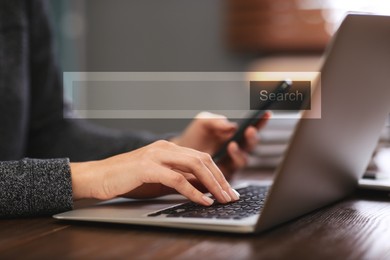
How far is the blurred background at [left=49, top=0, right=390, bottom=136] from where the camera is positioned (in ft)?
10.0

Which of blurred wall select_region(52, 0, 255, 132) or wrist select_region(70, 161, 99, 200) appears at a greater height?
blurred wall select_region(52, 0, 255, 132)

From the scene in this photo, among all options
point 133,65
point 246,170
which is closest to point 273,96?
point 246,170

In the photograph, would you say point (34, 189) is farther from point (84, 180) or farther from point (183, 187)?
point (183, 187)

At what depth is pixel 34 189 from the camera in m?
0.76

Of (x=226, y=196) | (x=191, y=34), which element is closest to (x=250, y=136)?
(x=226, y=196)

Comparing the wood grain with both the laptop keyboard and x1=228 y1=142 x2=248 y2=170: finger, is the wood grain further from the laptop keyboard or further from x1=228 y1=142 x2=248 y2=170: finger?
x1=228 y1=142 x2=248 y2=170: finger

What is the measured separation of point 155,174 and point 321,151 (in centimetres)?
20

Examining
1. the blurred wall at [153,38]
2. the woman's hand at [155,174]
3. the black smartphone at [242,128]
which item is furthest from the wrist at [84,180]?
the blurred wall at [153,38]

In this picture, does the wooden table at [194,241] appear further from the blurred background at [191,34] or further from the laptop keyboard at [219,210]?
the blurred background at [191,34]

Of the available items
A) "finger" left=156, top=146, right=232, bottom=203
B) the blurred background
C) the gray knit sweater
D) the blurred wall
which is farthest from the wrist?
the blurred wall

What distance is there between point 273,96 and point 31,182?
1.41ft

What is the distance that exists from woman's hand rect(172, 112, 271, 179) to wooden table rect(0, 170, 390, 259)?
17.1 inches

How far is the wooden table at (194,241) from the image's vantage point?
548mm

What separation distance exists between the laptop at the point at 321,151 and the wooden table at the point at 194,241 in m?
0.01
